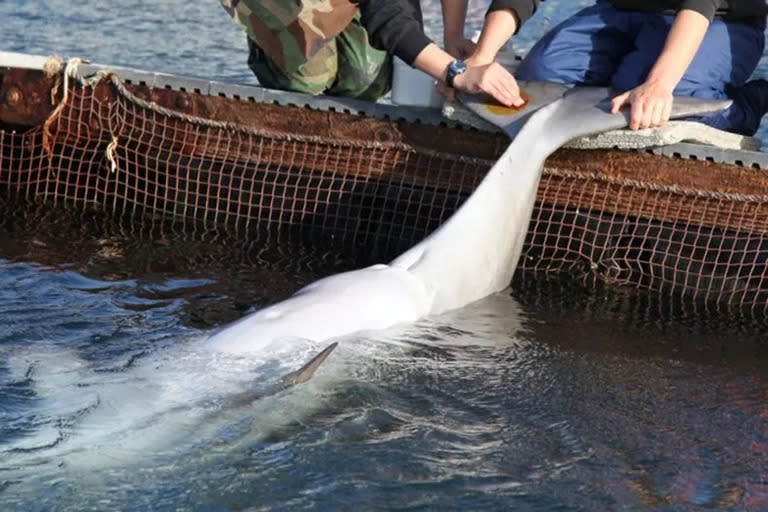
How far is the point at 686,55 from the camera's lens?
5.78 m

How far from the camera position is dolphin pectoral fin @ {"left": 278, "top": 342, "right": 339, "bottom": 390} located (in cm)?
445

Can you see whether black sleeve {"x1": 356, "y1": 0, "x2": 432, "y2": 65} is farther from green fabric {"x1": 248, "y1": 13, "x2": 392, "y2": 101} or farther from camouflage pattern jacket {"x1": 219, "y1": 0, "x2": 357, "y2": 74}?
green fabric {"x1": 248, "y1": 13, "x2": 392, "y2": 101}

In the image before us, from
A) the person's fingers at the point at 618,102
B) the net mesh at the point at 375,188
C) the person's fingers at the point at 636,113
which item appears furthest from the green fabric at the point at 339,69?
the person's fingers at the point at 636,113

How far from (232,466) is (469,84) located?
2642 mm

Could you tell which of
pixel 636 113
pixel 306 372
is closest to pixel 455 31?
pixel 636 113

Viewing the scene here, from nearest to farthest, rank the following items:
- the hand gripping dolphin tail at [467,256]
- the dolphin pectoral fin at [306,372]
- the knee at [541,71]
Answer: the dolphin pectoral fin at [306,372], the hand gripping dolphin tail at [467,256], the knee at [541,71]

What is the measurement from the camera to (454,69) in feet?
20.0

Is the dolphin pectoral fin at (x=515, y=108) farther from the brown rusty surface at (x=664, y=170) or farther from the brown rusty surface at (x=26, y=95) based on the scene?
the brown rusty surface at (x=26, y=95)

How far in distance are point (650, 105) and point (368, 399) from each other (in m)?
2.03

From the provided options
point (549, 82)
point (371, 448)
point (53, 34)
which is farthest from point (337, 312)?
point (53, 34)

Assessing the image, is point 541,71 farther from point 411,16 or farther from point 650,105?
point 650,105

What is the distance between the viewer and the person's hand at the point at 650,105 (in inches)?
225

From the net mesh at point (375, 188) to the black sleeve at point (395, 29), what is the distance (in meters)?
0.54

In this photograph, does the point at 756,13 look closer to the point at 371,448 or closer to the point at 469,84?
the point at 469,84
